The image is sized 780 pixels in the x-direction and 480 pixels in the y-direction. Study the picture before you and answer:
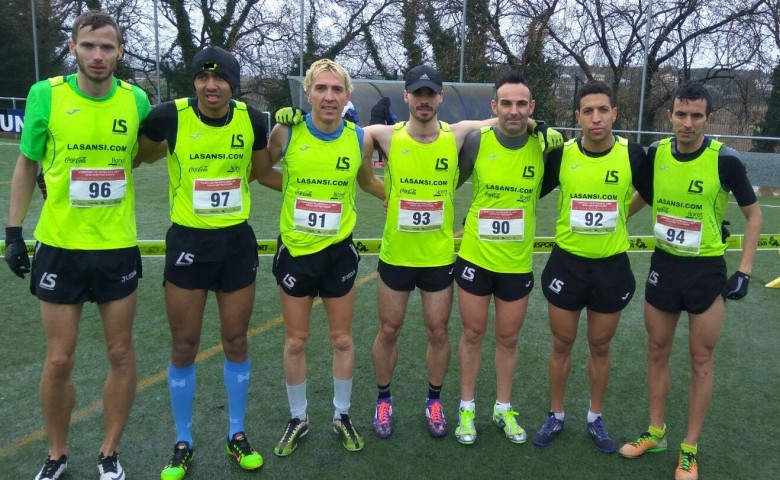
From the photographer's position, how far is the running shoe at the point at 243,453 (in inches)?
129

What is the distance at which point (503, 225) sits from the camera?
348 centimetres

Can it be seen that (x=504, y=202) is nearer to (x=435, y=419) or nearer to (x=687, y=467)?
(x=435, y=419)

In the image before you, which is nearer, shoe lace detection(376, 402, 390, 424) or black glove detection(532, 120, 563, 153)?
black glove detection(532, 120, 563, 153)

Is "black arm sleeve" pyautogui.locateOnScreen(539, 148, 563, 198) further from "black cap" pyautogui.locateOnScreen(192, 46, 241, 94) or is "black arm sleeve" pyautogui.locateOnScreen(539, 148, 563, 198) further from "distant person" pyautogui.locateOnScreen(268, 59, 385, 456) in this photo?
"black cap" pyautogui.locateOnScreen(192, 46, 241, 94)

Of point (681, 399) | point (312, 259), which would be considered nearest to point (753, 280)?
point (681, 399)

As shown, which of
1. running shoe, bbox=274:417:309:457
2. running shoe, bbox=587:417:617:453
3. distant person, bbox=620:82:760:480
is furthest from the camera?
running shoe, bbox=587:417:617:453

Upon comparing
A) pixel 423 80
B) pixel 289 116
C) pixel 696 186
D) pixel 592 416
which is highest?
pixel 423 80

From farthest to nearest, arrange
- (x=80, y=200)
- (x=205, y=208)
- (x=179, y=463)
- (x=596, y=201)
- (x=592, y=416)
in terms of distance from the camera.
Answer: (x=592, y=416)
(x=596, y=201)
(x=179, y=463)
(x=205, y=208)
(x=80, y=200)

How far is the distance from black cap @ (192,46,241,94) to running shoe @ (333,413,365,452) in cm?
199

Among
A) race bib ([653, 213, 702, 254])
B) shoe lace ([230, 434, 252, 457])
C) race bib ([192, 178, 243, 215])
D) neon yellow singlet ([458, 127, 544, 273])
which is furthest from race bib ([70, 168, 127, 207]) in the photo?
race bib ([653, 213, 702, 254])

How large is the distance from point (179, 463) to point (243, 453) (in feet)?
1.08

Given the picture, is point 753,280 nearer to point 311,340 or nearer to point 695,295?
point 695,295

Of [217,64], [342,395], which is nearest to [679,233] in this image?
[342,395]

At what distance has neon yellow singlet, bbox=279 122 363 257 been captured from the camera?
10.9 feet
